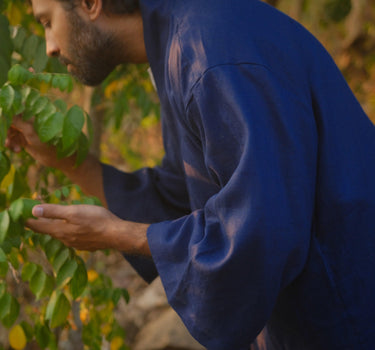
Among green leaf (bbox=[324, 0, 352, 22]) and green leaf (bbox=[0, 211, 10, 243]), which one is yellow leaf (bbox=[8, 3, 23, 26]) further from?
green leaf (bbox=[324, 0, 352, 22])

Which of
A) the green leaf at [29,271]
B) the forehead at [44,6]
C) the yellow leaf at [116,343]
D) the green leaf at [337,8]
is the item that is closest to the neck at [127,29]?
the forehead at [44,6]

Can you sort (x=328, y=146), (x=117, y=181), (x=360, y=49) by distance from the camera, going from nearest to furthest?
(x=328, y=146)
(x=117, y=181)
(x=360, y=49)

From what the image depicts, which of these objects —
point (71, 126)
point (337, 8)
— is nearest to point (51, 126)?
point (71, 126)

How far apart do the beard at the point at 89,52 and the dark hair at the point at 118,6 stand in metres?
0.03

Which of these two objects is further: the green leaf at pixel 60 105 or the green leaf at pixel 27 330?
the green leaf at pixel 27 330

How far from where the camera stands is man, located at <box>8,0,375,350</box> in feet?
3.53

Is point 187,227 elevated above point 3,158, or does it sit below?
above

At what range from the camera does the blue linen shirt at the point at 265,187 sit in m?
1.07

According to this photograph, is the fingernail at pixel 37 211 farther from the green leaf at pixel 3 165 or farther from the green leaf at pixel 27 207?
the green leaf at pixel 3 165

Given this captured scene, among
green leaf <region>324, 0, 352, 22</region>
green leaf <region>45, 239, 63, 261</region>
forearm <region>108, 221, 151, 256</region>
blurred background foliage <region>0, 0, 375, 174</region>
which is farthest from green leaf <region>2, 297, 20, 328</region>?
green leaf <region>324, 0, 352, 22</region>

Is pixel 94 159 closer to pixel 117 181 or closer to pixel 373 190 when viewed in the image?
pixel 117 181

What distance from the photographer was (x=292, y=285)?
1269 mm

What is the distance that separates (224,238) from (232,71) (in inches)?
14.4

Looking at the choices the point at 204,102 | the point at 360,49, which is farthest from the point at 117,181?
the point at 360,49
